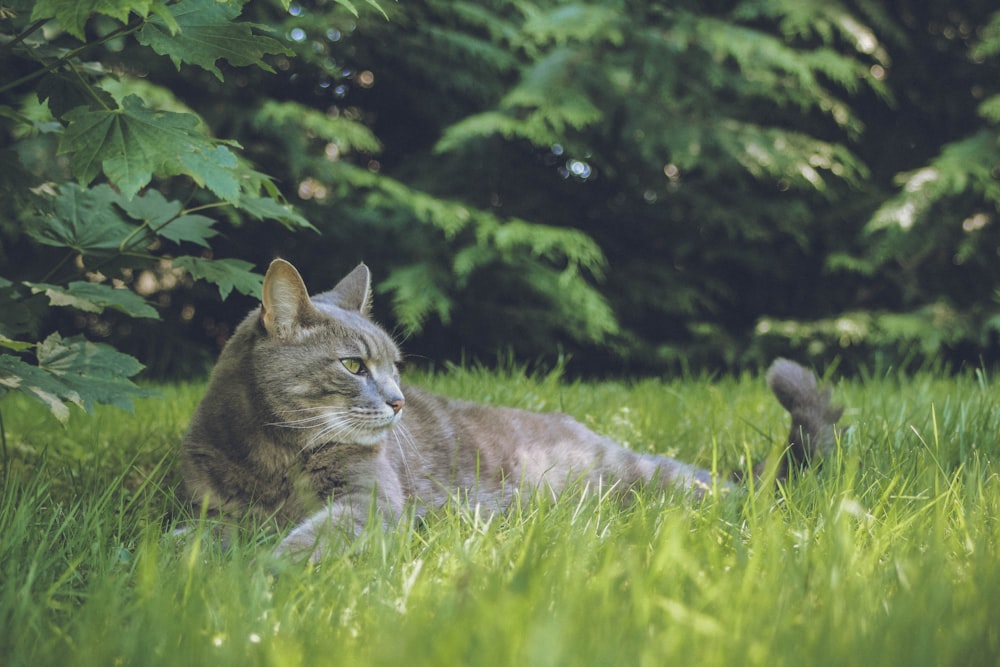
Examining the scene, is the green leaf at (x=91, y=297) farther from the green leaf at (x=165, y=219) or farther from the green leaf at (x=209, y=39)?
the green leaf at (x=209, y=39)

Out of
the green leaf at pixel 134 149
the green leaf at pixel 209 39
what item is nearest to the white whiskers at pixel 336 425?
the green leaf at pixel 134 149

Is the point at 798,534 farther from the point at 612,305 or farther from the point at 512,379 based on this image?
the point at 612,305

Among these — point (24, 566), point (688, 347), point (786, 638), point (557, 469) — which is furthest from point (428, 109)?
point (786, 638)

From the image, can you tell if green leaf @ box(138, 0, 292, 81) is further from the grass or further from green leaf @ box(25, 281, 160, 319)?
the grass

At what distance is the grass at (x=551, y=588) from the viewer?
1038 mm

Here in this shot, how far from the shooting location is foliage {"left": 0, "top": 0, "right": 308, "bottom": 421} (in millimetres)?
1575

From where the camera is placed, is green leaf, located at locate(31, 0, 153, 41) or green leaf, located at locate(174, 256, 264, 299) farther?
green leaf, located at locate(174, 256, 264, 299)

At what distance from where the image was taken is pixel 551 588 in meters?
1.25

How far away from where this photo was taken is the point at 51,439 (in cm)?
268

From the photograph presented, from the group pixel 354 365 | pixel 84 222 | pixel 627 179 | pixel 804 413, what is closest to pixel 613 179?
pixel 627 179

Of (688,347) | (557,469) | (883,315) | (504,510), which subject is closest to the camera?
(504,510)

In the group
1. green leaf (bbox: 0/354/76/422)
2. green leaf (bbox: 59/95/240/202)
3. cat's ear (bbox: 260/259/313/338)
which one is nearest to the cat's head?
cat's ear (bbox: 260/259/313/338)

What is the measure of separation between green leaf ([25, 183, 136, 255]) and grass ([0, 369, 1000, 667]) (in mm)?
577

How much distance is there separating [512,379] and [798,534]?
86.0 inches
